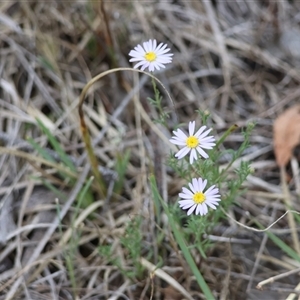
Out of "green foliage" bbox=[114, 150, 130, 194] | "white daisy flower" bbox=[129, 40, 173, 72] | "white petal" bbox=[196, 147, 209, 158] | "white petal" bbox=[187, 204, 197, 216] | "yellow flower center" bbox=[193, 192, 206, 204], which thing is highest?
"white daisy flower" bbox=[129, 40, 173, 72]

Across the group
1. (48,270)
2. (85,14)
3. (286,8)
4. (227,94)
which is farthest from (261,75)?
(48,270)

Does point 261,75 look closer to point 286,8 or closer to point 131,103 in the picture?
point 286,8

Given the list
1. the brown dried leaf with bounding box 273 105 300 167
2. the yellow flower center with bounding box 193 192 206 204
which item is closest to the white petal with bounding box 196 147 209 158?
the yellow flower center with bounding box 193 192 206 204

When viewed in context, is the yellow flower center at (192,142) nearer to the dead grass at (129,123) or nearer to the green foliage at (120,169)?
the dead grass at (129,123)

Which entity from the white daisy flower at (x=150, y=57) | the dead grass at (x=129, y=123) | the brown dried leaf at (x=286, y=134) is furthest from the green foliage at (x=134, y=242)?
the brown dried leaf at (x=286, y=134)

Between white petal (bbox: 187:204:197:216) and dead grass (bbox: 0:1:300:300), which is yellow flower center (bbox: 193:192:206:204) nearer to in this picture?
white petal (bbox: 187:204:197:216)

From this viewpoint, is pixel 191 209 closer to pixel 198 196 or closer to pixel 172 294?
pixel 198 196

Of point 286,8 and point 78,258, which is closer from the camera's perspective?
point 78,258
